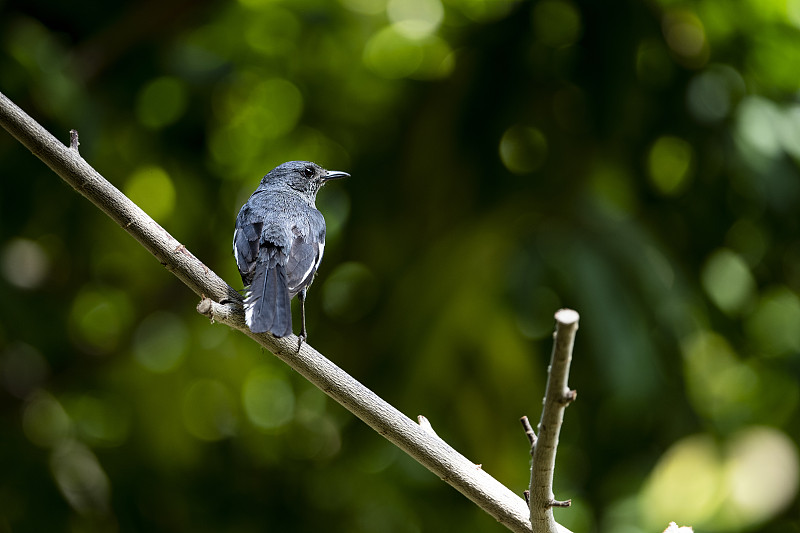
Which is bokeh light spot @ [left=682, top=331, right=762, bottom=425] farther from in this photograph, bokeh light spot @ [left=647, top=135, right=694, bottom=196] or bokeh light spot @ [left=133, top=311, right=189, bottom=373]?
bokeh light spot @ [left=133, top=311, right=189, bottom=373]

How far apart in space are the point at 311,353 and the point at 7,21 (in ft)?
14.6

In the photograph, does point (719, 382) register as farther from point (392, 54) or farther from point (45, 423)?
point (45, 423)

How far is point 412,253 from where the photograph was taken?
20.1 feet

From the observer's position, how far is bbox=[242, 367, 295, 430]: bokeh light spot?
661 cm

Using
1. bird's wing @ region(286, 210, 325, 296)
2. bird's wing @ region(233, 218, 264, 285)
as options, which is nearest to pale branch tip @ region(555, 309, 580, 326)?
bird's wing @ region(286, 210, 325, 296)

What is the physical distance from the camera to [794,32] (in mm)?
6117

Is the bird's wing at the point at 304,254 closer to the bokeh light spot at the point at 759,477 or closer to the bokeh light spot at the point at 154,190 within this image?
the bokeh light spot at the point at 154,190

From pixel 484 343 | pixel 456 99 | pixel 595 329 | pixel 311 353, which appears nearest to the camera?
pixel 311 353

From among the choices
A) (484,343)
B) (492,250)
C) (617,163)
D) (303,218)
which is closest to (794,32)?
(617,163)

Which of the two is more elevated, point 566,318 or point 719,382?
point 719,382

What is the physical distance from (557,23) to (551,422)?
4.85 metres

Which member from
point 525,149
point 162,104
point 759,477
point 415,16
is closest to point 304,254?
point 525,149

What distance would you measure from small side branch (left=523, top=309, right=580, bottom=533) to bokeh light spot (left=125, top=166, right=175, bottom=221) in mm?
4820

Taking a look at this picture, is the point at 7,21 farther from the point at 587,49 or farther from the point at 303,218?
the point at 587,49
